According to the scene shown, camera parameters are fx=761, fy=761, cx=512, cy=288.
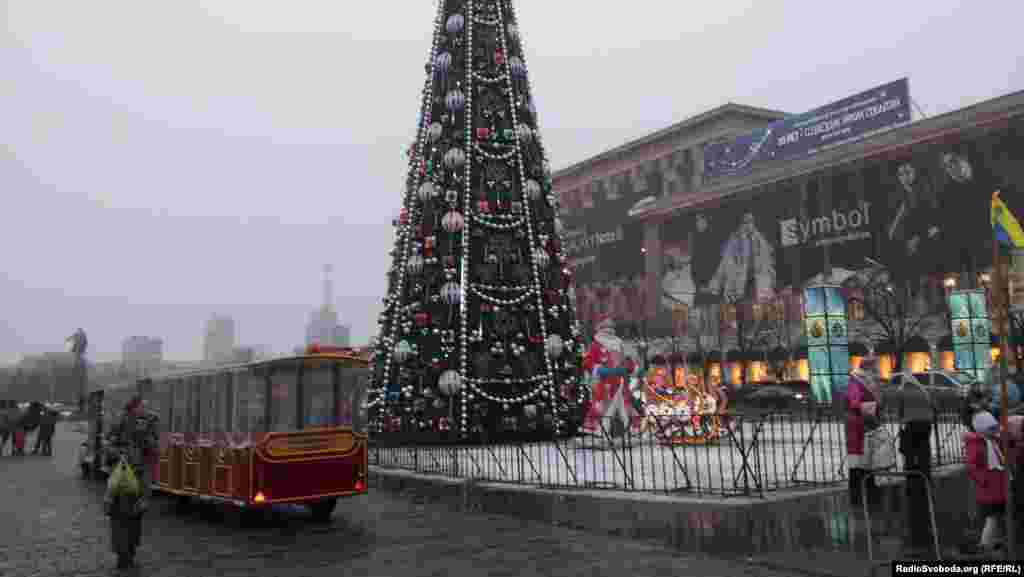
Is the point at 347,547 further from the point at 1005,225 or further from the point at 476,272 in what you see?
the point at 476,272

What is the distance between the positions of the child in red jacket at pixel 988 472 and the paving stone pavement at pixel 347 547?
2316mm

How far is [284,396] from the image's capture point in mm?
11586

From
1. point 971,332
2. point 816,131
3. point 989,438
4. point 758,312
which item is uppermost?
point 816,131

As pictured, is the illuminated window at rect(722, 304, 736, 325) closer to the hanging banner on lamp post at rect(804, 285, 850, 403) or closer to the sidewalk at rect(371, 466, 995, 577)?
the hanging banner on lamp post at rect(804, 285, 850, 403)

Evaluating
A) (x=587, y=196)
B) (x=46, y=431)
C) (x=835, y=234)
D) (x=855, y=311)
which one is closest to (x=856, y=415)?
(x=46, y=431)

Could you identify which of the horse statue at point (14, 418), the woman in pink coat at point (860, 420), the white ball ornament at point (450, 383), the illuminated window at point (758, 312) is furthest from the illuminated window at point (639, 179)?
the woman in pink coat at point (860, 420)

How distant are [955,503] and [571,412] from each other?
10841mm

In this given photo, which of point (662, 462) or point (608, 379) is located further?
point (608, 379)

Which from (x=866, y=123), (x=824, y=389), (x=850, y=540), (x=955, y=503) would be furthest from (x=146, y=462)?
(x=866, y=123)

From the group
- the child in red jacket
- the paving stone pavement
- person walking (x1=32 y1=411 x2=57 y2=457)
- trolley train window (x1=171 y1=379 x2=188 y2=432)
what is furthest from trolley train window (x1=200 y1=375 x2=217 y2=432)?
person walking (x1=32 y1=411 x2=57 y2=457)

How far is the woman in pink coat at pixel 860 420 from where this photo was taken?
1072cm

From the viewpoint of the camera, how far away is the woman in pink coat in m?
10.7

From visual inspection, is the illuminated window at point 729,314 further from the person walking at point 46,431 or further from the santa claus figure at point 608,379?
the person walking at point 46,431

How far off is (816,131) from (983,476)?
61.6 metres
